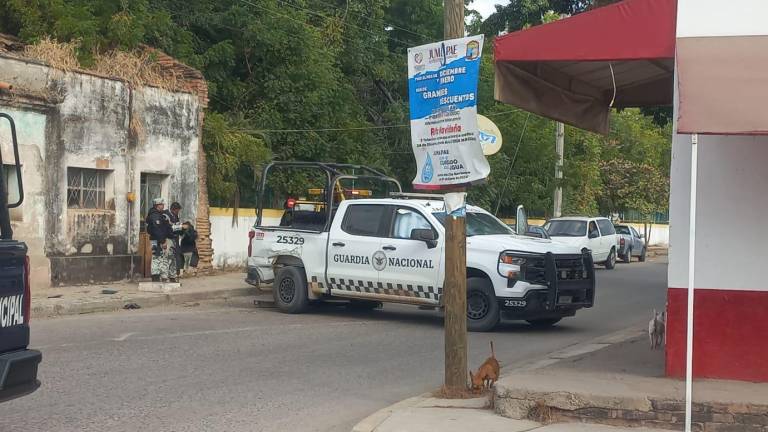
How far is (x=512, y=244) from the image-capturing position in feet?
44.2

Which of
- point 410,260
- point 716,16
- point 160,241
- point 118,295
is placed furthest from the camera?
point 160,241

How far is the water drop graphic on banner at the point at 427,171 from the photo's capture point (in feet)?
28.2

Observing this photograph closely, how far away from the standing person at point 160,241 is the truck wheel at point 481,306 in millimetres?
6632

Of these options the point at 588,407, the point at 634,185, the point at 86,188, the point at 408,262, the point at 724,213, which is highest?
the point at 634,185

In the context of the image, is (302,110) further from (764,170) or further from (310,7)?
(764,170)

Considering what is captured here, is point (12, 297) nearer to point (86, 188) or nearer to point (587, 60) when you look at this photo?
point (587, 60)

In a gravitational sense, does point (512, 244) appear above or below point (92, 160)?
below

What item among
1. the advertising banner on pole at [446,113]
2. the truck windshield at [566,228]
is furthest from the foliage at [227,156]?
the advertising banner on pole at [446,113]

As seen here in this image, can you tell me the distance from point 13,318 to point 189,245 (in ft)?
46.1

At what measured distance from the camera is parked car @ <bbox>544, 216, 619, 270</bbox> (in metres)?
29.3

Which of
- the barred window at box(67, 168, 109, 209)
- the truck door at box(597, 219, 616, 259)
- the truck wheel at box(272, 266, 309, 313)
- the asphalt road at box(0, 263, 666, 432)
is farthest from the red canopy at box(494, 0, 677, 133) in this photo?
the truck door at box(597, 219, 616, 259)

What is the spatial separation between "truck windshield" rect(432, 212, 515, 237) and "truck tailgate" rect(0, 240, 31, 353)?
8.49 meters

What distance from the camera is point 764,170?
25.7 feet

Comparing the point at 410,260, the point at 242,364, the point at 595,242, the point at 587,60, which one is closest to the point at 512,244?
the point at 410,260
